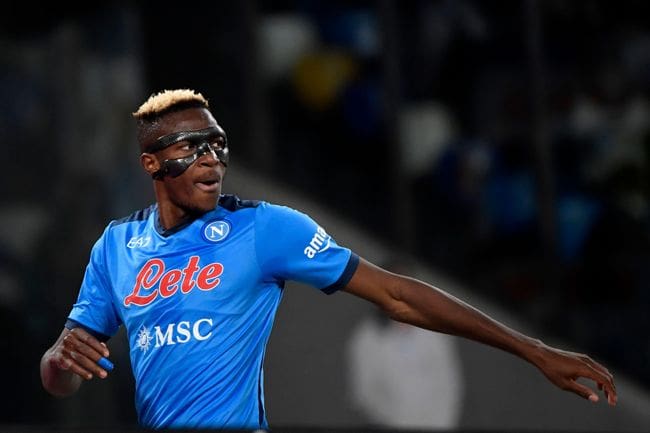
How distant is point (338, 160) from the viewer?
846cm

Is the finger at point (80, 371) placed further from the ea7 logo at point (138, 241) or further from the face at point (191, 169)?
the face at point (191, 169)

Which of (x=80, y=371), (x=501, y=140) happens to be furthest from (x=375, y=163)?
(x=80, y=371)

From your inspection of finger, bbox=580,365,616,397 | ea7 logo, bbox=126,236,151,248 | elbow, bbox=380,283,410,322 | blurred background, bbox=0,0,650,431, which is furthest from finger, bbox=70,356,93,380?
blurred background, bbox=0,0,650,431

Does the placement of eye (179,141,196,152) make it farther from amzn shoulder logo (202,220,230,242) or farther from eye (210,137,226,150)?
amzn shoulder logo (202,220,230,242)

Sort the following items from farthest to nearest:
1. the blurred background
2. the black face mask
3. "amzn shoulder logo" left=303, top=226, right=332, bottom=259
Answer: the blurred background, the black face mask, "amzn shoulder logo" left=303, top=226, right=332, bottom=259

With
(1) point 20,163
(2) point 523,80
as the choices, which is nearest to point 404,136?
(2) point 523,80

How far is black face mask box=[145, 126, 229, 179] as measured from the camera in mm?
3756

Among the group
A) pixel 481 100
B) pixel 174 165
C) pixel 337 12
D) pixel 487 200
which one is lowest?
pixel 487 200

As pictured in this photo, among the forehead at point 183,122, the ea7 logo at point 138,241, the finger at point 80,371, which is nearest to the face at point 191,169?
the forehead at point 183,122

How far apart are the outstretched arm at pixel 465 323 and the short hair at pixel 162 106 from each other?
72cm

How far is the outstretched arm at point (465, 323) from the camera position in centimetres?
347

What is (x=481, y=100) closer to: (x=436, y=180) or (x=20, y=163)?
(x=436, y=180)

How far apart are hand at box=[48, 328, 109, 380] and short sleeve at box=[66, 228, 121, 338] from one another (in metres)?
0.21

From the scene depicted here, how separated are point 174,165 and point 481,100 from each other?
5099mm
